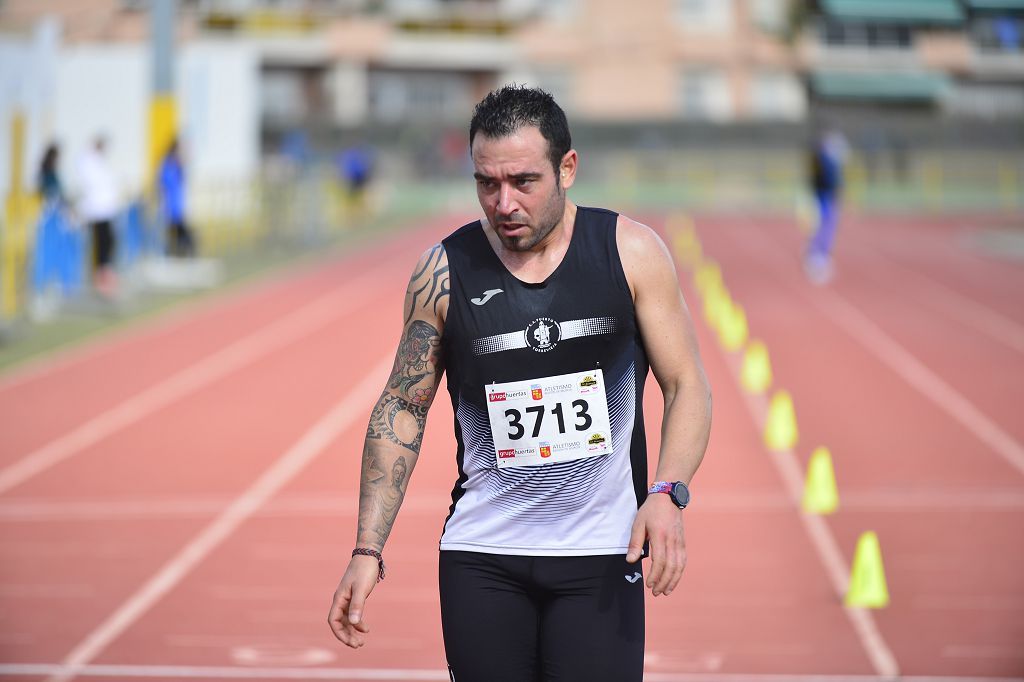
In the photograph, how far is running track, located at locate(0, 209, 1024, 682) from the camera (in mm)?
6430

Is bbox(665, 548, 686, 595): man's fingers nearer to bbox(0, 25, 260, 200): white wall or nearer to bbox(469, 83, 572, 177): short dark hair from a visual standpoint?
bbox(469, 83, 572, 177): short dark hair

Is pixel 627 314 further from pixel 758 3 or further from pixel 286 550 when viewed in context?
pixel 758 3

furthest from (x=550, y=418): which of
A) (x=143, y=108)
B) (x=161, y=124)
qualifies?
(x=143, y=108)

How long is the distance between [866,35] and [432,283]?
222ft

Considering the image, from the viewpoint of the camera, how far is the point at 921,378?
14117 mm

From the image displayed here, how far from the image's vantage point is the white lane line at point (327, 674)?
5.98 metres

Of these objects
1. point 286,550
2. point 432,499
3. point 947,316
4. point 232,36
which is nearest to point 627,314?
point 286,550

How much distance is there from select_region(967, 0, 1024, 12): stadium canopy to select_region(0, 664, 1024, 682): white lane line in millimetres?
66865

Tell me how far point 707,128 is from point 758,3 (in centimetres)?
1061

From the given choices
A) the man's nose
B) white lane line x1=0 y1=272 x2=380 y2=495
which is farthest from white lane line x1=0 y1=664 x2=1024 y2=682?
white lane line x1=0 y1=272 x2=380 y2=495

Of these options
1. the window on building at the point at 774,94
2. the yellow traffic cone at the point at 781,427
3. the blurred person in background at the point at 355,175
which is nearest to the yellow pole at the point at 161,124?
the yellow traffic cone at the point at 781,427

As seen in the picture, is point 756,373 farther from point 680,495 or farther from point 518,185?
point 518,185

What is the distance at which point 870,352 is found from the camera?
15938mm

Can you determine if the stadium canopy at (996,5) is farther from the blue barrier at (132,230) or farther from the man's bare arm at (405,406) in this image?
the man's bare arm at (405,406)
